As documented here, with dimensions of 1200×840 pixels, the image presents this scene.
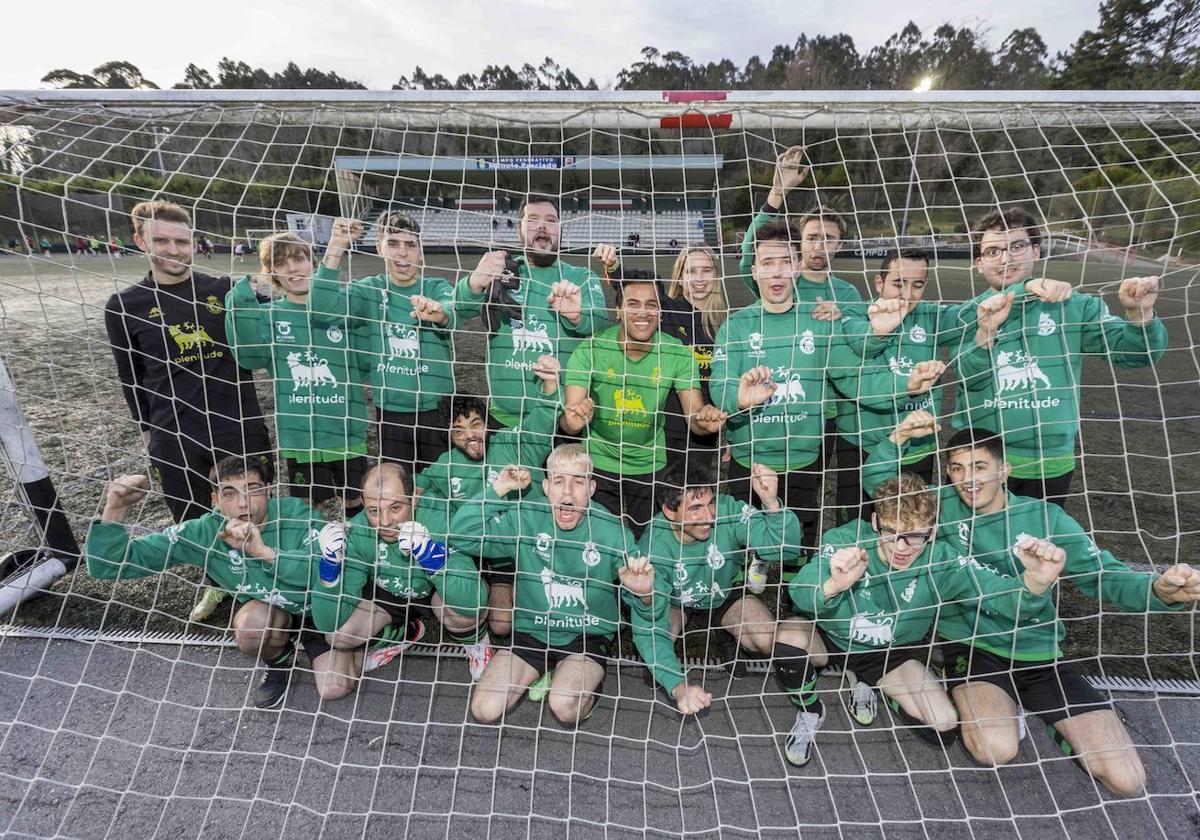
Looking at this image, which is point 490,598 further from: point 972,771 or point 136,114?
point 136,114

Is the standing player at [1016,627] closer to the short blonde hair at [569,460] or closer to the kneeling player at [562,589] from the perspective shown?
the kneeling player at [562,589]

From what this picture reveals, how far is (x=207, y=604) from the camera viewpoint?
94.7 inches

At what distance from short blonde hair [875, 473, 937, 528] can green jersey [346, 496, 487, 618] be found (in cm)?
142

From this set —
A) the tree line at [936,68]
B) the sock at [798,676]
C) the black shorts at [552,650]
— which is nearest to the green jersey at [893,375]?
the sock at [798,676]

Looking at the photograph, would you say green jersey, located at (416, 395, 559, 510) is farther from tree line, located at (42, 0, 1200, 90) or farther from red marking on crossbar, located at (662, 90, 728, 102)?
tree line, located at (42, 0, 1200, 90)

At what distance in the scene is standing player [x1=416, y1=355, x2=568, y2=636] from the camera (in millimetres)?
2283

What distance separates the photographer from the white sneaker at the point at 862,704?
77.9 inches

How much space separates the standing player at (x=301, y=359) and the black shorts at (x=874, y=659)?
197 centimetres

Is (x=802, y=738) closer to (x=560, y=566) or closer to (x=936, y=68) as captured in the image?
(x=560, y=566)

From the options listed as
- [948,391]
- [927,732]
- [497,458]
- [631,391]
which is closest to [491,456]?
[497,458]

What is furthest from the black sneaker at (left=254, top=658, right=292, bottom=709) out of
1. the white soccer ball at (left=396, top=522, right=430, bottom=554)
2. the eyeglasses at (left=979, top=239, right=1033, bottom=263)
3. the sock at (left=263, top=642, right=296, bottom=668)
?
the eyeglasses at (left=979, top=239, right=1033, bottom=263)

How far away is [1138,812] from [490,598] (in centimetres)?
209

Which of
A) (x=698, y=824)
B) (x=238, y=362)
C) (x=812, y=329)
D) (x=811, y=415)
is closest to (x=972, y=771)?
(x=698, y=824)

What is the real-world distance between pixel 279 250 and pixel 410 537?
1.20m
